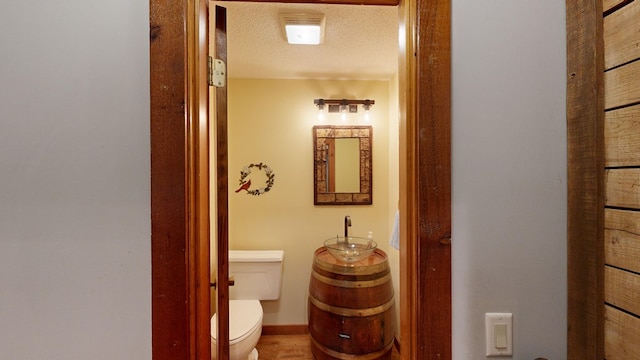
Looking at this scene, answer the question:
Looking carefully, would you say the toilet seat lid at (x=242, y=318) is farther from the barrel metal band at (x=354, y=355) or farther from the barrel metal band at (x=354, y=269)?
the barrel metal band at (x=354, y=269)

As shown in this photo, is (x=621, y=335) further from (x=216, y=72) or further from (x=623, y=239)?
(x=216, y=72)

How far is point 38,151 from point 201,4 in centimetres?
53

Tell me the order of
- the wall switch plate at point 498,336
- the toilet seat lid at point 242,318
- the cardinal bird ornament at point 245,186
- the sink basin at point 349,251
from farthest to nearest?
the cardinal bird ornament at point 245,186 < the sink basin at point 349,251 < the toilet seat lid at point 242,318 < the wall switch plate at point 498,336

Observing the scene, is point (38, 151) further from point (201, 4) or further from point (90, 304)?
point (201, 4)

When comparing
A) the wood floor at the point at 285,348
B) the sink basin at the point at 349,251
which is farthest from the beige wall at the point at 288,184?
the sink basin at the point at 349,251

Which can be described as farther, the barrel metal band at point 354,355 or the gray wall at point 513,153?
the barrel metal band at point 354,355

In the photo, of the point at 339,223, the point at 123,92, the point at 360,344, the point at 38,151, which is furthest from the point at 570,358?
the point at 339,223

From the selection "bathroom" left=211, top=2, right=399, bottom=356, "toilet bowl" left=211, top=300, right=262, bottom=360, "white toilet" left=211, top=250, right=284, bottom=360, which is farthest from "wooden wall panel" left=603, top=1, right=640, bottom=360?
"white toilet" left=211, top=250, right=284, bottom=360

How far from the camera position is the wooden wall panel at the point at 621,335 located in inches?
21.9

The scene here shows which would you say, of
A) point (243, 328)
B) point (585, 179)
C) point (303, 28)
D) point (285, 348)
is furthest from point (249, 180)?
point (585, 179)

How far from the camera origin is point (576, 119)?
65cm

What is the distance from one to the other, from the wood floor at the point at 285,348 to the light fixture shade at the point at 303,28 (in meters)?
2.25

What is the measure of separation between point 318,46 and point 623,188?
1.70 metres

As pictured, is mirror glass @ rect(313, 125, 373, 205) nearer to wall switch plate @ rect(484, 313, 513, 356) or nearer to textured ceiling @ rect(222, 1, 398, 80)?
textured ceiling @ rect(222, 1, 398, 80)
